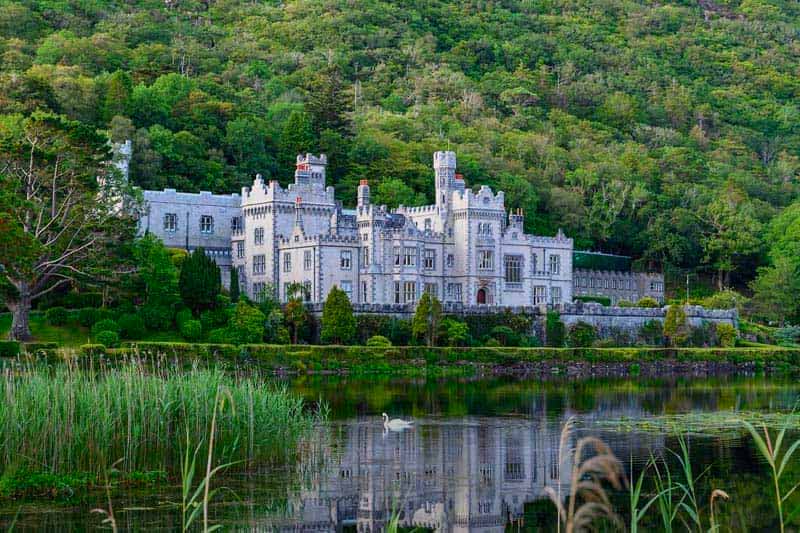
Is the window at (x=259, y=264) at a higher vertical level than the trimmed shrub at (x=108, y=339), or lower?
higher

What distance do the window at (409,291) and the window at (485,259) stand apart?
4.94 meters

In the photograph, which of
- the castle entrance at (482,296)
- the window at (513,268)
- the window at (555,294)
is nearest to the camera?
the castle entrance at (482,296)

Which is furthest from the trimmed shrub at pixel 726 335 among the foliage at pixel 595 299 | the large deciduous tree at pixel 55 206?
the large deciduous tree at pixel 55 206

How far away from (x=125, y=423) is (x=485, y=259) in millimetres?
52396

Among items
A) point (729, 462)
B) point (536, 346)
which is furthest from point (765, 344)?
point (729, 462)

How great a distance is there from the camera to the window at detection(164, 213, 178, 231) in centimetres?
7750

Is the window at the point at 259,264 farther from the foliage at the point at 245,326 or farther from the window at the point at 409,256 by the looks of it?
the foliage at the point at 245,326

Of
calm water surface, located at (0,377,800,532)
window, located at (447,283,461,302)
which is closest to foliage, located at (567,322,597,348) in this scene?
window, located at (447,283,461,302)

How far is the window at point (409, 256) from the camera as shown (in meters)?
73.9

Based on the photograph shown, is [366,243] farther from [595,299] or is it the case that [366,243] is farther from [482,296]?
[595,299]

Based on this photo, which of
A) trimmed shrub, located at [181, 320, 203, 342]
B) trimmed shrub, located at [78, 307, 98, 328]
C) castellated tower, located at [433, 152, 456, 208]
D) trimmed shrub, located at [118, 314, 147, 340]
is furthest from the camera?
castellated tower, located at [433, 152, 456, 208]

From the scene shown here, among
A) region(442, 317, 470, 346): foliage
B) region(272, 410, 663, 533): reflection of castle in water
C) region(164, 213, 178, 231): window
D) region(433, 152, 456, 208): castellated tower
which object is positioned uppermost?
region(433, 152, 456, 208): castellated tower

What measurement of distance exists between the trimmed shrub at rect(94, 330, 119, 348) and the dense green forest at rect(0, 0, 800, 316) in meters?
27.3

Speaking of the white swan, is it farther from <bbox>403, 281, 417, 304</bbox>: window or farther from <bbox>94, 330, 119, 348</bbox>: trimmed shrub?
<bbox>403, 281, 417, 304</bbox>: window
